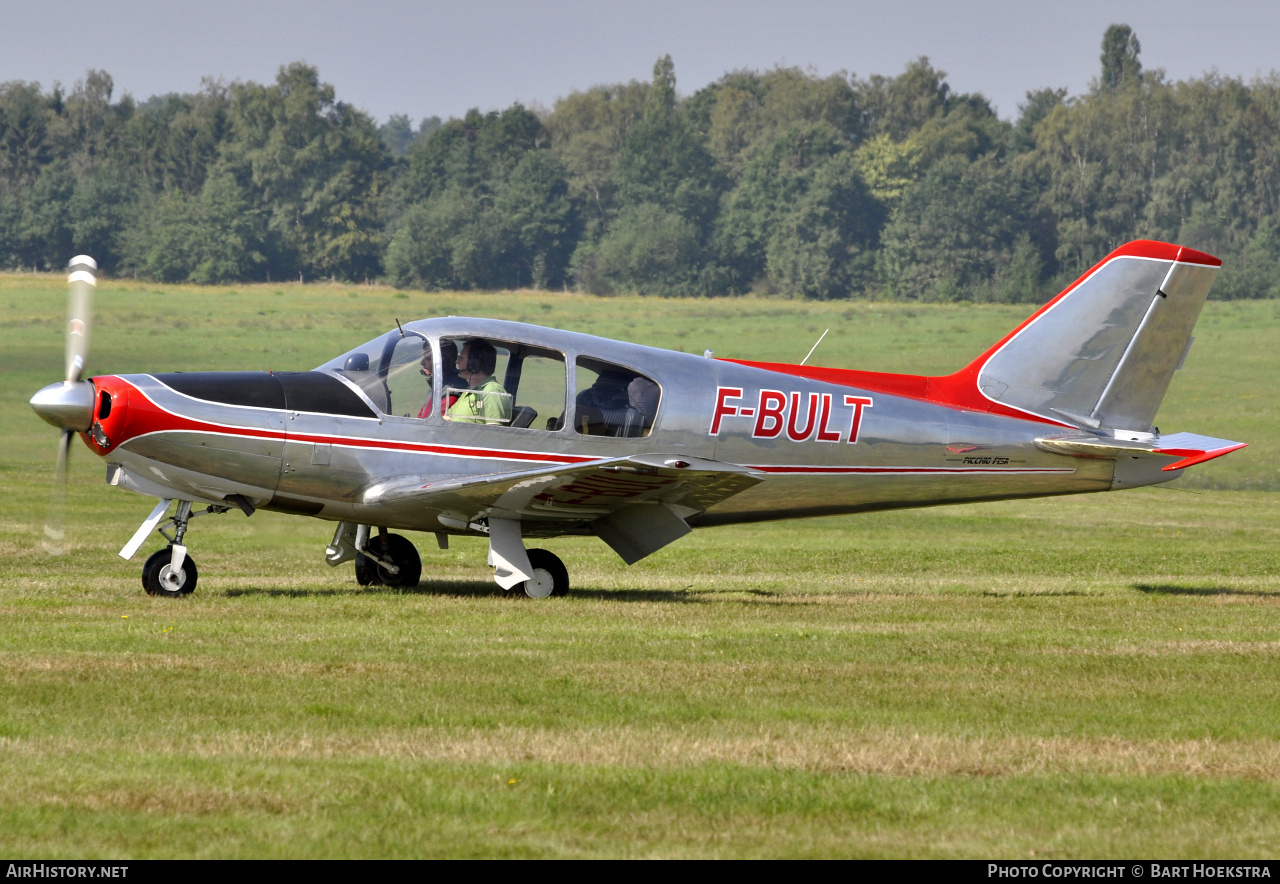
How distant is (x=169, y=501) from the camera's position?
41.5ft

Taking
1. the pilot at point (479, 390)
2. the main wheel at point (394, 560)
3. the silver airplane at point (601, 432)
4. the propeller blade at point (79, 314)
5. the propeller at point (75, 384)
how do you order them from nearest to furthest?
the propeller at point (75, 384) → the propeller blade at point (79, 314) → the silver airplane at point (601, 432) → the pilot at point (479, 390) → the main wheel at point (394, 560)

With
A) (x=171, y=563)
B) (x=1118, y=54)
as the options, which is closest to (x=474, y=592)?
(x=171, y=563)

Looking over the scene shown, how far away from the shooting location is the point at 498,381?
12.8 metres

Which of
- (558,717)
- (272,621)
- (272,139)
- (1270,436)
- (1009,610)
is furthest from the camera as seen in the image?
(272,139)

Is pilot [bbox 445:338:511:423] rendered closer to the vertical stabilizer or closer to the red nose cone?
the red nose cone

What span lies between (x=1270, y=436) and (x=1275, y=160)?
66.2 meters

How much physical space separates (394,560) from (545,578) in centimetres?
157

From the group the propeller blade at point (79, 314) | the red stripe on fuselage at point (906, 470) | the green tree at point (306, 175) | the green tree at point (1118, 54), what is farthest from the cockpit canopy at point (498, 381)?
the green tree at point (1118, 54)

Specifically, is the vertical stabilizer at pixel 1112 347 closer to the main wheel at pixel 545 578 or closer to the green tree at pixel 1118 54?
the main wheel at pixel 545 578

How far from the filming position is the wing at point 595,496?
12.1 metres

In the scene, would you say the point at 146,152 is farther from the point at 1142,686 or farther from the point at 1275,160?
the point at 1142,686

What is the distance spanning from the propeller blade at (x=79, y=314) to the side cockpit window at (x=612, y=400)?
3.96 metres

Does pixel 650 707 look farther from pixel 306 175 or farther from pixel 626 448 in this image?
pixel 306 175
